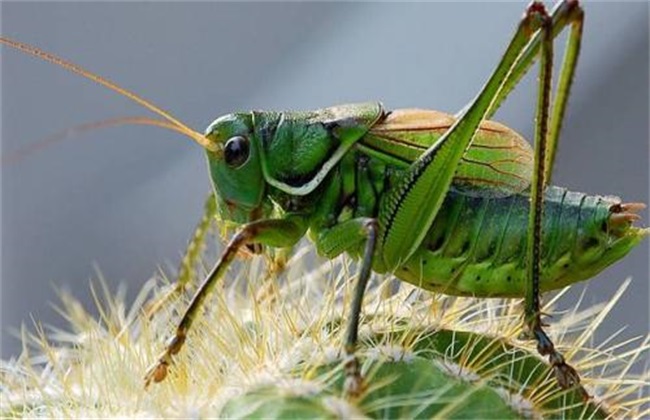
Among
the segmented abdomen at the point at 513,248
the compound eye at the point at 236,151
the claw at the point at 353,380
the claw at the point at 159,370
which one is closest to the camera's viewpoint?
the claw at the point at 353,380

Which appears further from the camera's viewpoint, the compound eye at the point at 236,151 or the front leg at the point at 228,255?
the compound eye at the point at 236,151

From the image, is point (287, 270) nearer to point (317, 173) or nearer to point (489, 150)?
point (317, 173)

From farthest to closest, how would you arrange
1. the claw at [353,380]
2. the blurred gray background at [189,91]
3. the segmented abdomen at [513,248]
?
the blurred gray background at [189,91], the segmented abdomen at [513,248], the claw at [353,380]

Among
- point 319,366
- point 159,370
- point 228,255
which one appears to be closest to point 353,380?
point 319,366

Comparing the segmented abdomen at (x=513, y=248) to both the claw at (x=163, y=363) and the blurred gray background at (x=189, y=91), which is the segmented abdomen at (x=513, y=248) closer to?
the claw at (x=163, y=363)

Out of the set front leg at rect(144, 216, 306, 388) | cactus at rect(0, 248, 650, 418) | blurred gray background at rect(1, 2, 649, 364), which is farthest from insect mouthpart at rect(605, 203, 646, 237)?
blurred gray background at rect(1, 2, 649, 364)

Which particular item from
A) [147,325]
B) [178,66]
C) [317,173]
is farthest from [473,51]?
[147,325]

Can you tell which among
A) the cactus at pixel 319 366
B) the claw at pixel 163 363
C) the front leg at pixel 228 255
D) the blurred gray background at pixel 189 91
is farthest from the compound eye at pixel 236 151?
the blurred gray background at pixel 189 91
